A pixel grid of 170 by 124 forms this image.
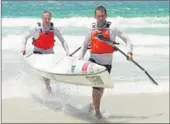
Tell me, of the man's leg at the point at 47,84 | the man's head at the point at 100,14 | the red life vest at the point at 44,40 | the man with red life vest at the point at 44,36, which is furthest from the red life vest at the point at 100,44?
the man's leg at the point at 47,84

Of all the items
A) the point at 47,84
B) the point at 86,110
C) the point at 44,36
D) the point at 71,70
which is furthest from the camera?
the point at 47,84

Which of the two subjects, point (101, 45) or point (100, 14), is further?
point (101, 45)

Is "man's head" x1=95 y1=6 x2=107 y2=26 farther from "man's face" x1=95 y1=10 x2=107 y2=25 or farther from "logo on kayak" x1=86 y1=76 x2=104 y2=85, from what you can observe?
"logo on kayak" x1=86 y1=76 x2=104 y2=85

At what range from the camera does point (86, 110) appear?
6.68 m

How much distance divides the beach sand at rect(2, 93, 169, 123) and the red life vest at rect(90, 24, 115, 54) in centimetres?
88

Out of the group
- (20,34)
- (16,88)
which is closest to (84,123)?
(16,88)

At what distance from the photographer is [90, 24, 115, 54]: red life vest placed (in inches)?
240

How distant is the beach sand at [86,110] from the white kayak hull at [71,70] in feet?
1.45

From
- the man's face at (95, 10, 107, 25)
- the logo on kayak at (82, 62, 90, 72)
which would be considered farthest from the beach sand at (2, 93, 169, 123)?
the man's face at (95, 10, 107, 25)

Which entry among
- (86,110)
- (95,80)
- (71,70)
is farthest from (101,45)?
(86,110)

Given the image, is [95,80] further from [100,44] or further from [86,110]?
[86,110]

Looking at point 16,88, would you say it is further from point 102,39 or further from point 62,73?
point 102,39

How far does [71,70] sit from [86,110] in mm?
641

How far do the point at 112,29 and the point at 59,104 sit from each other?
1.63m
